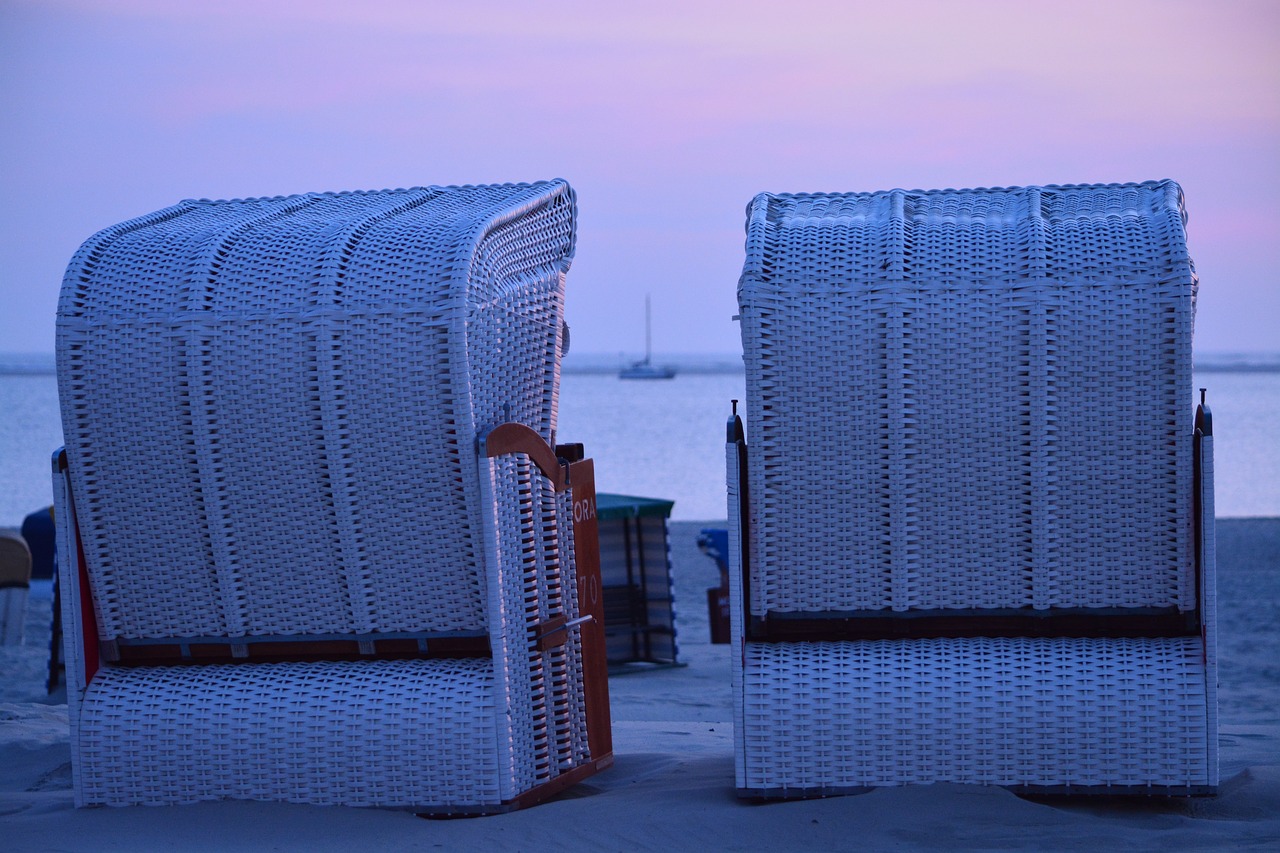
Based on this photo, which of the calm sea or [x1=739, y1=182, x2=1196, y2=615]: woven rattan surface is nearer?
[x1=739, y1=182, x2=1196, y2=615]: woven rattan surface

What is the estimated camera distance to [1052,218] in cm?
508

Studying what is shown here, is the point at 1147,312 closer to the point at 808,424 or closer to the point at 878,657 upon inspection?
the point at 808,424

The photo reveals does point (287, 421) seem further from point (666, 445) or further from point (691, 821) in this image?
point (666, 445)

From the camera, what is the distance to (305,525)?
16.1 ft

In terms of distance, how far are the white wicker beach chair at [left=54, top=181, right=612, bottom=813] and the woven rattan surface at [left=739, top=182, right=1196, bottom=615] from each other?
0.97 m

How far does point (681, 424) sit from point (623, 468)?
2097 cm

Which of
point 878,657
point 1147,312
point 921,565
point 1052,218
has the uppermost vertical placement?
point 1052,218

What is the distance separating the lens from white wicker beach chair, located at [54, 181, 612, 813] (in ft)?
Answer: 15.6

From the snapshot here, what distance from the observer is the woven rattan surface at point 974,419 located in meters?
4.66

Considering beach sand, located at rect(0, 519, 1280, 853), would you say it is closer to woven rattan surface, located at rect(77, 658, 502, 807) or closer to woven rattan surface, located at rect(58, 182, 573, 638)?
woven rattan surface, located at rect(77, 658, 502, 807)

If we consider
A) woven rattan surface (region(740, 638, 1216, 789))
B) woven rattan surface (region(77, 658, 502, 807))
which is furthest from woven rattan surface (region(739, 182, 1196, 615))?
woven rattan surface (region(77, 658, 502, 807))

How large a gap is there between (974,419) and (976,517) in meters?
0.35

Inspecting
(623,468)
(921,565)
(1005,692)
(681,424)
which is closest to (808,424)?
(921,565)

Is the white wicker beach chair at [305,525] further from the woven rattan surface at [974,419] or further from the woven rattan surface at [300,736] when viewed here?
the woven rattan surface at [974,419]
